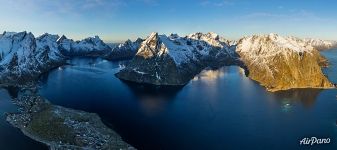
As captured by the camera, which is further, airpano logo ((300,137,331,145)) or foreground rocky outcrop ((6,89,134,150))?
airpano logo ((300,137,331,145))

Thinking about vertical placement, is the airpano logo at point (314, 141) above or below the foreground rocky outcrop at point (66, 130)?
below

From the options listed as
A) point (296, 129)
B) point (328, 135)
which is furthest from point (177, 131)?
point (328, 135)

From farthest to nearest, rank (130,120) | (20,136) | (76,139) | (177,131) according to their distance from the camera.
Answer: (130,120)
(177,131)
(20,136)
(76,139)

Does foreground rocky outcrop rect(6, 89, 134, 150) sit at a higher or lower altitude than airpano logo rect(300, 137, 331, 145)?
higher

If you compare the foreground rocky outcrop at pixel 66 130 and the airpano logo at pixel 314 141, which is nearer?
the foreground rocky outcrop at pixel 66 130

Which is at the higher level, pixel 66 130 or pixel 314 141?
pixel 66 130

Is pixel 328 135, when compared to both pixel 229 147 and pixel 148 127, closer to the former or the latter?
pixel 229 147

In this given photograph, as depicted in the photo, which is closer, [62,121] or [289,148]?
[289,148]

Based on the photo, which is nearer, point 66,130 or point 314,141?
point 66,130
